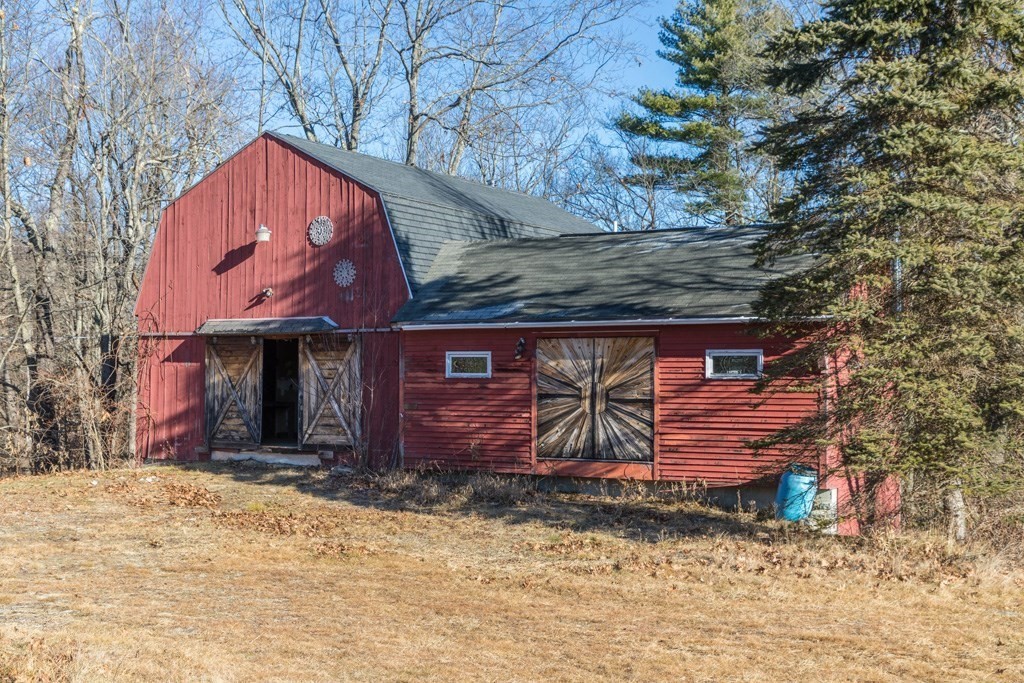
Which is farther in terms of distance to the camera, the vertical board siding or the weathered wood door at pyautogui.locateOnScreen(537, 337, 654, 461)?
the vertical board siding

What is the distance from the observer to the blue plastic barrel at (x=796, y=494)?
1292 centimetres

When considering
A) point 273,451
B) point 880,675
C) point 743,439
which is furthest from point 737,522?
point 273,451

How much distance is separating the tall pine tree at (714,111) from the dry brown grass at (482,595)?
19107 mm

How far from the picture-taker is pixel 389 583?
9930 mm

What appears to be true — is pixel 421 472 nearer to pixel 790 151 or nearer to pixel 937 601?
pixel 790 151

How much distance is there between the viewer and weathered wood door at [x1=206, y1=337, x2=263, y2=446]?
18.7m

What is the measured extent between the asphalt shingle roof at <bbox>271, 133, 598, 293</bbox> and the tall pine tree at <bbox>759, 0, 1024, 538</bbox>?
7895 millimetres

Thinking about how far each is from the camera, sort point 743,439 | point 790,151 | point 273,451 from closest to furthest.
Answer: point 790,151 → point 743,439 → point 273,451

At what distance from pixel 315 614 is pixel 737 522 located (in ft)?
20.3

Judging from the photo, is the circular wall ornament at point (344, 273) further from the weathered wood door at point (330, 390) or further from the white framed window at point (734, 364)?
the white framed window at point (734, 364)

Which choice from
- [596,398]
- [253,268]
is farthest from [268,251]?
[596,398]

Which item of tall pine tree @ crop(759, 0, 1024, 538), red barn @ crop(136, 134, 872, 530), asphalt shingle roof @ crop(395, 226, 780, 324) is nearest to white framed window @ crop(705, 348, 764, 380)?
red barn @ crop(136, 134, 872, 530)

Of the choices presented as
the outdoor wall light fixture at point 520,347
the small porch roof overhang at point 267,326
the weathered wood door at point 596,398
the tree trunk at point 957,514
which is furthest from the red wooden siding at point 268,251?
the tree trunk at point 957,514

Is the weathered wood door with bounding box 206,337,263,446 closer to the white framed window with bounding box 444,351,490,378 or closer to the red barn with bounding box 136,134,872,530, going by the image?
the red barn with bounding box 136,134,872,530
